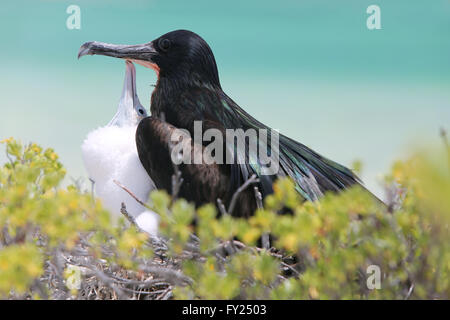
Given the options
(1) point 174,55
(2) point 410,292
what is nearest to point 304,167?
(1) point 174,55

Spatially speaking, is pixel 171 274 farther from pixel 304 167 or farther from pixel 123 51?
pixel 123 51

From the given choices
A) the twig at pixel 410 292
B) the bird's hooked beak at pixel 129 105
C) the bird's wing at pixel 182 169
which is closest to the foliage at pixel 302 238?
the twig at pixel 410 292

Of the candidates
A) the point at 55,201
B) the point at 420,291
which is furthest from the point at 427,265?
the point at 55,201

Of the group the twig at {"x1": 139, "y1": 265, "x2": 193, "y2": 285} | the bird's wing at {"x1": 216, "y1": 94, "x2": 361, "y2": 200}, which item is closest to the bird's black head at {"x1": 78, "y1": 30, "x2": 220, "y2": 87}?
the bird's wing at {"x1": 216, "y1": 94, "x2": 361, "y2": 200}

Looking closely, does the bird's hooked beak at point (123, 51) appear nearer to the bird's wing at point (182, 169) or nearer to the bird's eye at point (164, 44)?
the bird's eye at point (164, 44)

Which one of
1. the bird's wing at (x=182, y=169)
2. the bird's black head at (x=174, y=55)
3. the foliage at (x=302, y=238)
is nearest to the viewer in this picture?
the foliage at (x=302, y=238)

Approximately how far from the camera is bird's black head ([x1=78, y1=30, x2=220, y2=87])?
8.59ft

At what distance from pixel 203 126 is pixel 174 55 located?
1.48ft

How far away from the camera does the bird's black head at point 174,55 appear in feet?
8.59

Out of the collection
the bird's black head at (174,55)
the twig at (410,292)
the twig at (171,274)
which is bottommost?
the twig at (410,292)

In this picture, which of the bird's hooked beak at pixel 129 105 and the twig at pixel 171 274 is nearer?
the twig at pixel 171 274

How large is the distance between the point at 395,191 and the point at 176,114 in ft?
3.87

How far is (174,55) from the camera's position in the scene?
8.68 ft

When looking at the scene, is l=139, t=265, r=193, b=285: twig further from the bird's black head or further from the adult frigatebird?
the bird's black head
